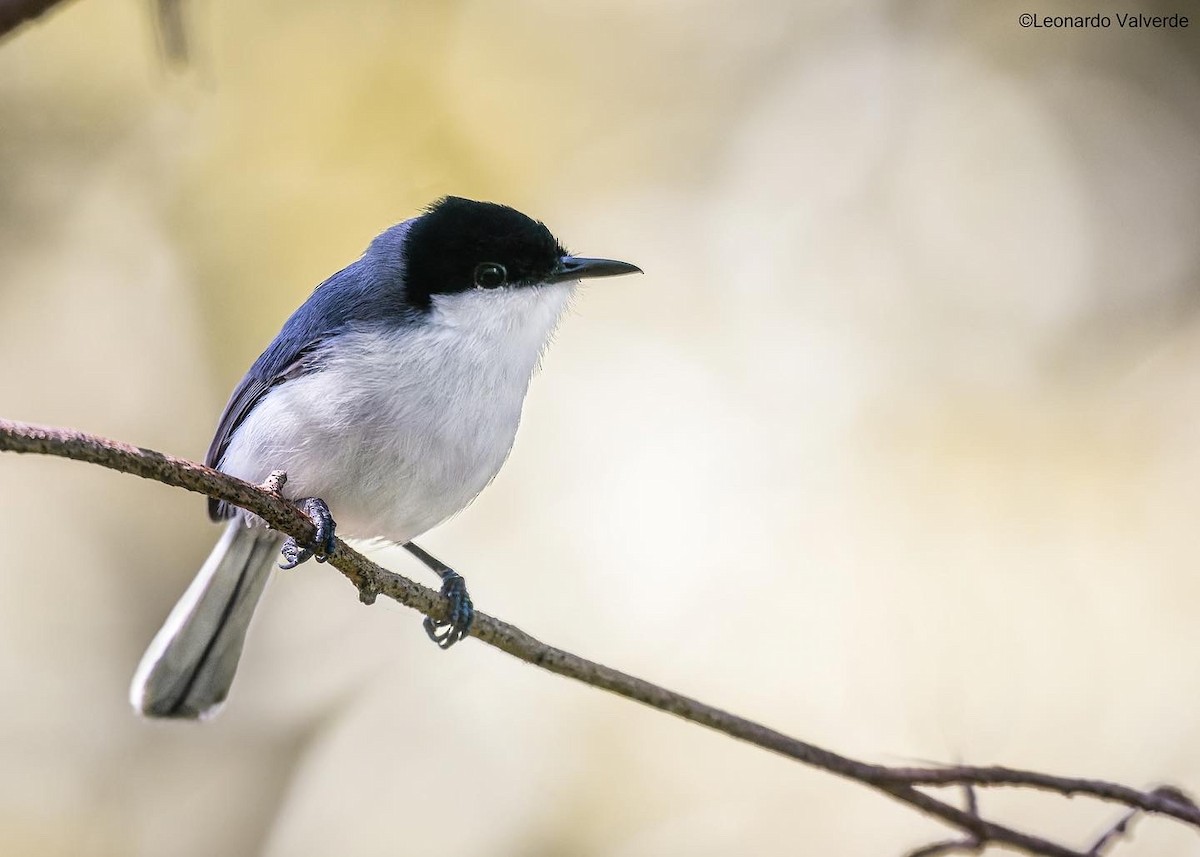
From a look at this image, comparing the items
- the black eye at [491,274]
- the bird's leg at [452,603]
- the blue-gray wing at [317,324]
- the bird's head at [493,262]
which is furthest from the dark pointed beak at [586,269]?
the bird's leg at [452,603]

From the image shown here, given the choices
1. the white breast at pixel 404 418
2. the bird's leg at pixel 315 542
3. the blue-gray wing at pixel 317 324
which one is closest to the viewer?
the bird's leg at pixel 315 542

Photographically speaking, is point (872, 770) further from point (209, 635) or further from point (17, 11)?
point (209, 635)

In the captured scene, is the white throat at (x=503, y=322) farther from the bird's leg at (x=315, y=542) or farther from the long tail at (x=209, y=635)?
the long tail at (x=209, y=635)

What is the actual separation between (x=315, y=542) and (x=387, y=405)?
783 millimetres

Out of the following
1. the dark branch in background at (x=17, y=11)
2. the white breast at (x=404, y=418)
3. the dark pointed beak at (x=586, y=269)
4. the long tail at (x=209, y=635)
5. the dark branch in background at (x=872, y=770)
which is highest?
the dark pointed beak at (x=586, y=269)

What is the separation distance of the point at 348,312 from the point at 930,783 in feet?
7.08

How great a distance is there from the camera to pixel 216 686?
11.8ft

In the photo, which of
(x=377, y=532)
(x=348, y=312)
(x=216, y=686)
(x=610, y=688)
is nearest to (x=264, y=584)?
(x=216, y=686)

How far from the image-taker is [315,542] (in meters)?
2.22

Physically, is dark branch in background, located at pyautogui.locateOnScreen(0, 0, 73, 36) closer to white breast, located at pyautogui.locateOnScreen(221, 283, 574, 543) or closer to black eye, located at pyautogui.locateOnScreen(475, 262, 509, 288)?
white breast, located at pyautogui.locateOnScreen(221, 283, 574, 543)

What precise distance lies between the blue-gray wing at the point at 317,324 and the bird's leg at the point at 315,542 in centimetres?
49

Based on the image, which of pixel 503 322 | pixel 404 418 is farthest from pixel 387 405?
pixel 503 322

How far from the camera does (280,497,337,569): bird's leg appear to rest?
7.52 ft

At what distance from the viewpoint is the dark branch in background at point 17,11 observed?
153 cm
